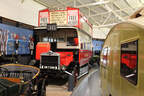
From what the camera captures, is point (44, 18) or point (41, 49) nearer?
point (41, 49)

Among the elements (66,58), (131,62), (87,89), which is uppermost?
(131,62)

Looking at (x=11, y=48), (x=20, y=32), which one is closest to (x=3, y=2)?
(x=20, y=32)

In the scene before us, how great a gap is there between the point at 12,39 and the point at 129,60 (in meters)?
6.04

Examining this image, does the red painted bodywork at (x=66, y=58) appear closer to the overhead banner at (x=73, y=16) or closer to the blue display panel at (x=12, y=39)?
the overhead banner at (x=73, y=16)

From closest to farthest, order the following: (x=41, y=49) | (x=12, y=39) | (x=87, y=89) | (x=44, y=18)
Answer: (x=87, y=89) → (x=41, y=49) → (x=44, y=18) → (x=12, y=39)

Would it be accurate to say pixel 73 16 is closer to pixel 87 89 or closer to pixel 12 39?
pixel 87 89

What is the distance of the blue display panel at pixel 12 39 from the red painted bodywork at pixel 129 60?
18.0 ft

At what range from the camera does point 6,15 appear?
20.5 feet

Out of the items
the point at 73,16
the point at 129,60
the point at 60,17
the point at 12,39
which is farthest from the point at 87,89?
the point at 12,39

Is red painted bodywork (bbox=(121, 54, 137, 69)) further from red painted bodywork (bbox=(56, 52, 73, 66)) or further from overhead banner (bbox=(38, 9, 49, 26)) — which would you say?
overhead banner (bbox=(38, 9, 49, 26))

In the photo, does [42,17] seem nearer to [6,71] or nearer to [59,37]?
[59,37]

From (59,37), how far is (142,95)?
527 cm

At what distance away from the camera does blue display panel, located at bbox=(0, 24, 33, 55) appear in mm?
5810

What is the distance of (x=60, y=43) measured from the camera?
19.8 ft
